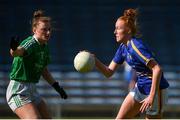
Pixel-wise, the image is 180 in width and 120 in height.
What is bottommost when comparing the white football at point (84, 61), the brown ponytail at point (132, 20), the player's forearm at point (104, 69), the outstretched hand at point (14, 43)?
the player's forearm at point (104, 69)

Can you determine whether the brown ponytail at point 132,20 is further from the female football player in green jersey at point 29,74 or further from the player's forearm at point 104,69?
the female football player in green jersey at point 29,74

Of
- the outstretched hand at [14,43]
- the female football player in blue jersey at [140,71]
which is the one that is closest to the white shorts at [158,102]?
the female football player in blue jersey at [140,71]

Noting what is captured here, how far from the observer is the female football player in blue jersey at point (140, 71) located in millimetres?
6648

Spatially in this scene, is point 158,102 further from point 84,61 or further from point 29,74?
point 29,74

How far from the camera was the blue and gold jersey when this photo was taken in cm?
674

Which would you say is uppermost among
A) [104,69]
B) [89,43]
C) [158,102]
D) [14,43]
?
[14,43]

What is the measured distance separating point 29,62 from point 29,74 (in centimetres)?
13

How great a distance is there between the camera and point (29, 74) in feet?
23.5

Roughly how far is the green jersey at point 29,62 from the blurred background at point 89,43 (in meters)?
7.41

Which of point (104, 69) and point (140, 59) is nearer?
point (140, 59)

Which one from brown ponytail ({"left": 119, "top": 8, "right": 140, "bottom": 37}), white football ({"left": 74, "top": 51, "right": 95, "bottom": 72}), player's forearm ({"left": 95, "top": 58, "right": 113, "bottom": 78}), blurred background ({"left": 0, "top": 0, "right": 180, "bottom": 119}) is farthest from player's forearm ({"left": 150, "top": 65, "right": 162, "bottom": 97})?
blurred background ({"left": 0, "top": 0, "right": 180, "bottom": 119})

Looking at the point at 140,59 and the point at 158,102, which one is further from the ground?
the point at 140,59

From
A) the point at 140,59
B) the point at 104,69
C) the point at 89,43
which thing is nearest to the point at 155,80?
the point at 140,59

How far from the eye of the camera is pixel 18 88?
7121 mm
